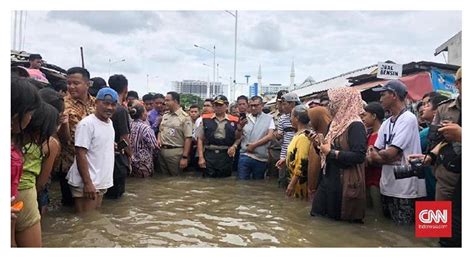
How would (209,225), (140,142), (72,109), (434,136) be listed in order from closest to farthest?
(434,136), (209,225), (72,109), (140,142)

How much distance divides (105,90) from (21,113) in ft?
5.58

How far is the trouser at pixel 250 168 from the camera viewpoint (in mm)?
6734

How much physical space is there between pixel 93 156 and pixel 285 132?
324 centimetres

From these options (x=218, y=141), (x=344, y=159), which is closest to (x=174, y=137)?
(x=218, y=141)

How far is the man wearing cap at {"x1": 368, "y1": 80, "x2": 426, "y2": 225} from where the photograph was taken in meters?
3.81

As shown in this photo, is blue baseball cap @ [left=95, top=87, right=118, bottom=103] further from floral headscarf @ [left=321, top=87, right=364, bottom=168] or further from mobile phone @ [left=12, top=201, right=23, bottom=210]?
floral headscarf @ [left=321, top=87, right=364, bottom=168]

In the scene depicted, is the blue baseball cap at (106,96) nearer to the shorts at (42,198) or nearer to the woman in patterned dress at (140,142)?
the shorts at (42,198)

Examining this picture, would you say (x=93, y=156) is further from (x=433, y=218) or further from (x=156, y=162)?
(x=156, y=162)

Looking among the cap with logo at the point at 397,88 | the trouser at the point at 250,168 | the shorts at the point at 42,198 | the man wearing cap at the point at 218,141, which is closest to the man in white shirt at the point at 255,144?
the trouser at the point at 250,168

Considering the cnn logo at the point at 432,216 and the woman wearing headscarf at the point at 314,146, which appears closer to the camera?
the cnn logo at the point at 432,216

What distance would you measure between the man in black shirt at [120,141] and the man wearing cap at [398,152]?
9.09 feet

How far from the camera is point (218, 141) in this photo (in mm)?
6883
